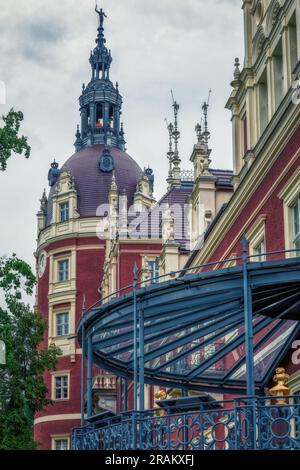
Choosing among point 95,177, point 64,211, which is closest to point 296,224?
point 64,211

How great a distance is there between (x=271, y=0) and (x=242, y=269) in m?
9.73

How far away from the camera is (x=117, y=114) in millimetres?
61219

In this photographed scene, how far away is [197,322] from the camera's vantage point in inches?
656

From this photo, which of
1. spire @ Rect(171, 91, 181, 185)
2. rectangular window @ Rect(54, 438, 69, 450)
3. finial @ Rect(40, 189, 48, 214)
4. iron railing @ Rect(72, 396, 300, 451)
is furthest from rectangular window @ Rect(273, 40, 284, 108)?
finial @ Rect(40, 189, 48, 214)

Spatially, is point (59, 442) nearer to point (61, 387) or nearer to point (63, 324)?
point (61, 387)

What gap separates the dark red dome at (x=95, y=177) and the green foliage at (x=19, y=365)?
72.9ft

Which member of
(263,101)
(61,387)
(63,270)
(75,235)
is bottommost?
(61,387)

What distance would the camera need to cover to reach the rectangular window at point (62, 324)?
5288 centimetres

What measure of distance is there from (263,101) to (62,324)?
31.9 meters

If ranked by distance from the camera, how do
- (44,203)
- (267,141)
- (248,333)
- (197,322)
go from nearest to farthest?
(248,333), (197,322), (267,141), (44,203)

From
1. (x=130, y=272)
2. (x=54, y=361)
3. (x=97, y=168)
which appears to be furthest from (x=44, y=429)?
(x=54, y=361)

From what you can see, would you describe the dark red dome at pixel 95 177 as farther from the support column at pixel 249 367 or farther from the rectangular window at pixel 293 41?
the support column at pixel 249 367

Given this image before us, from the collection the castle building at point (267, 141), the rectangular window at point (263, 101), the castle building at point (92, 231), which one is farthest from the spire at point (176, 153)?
the rectangular window at point (263, 101)
